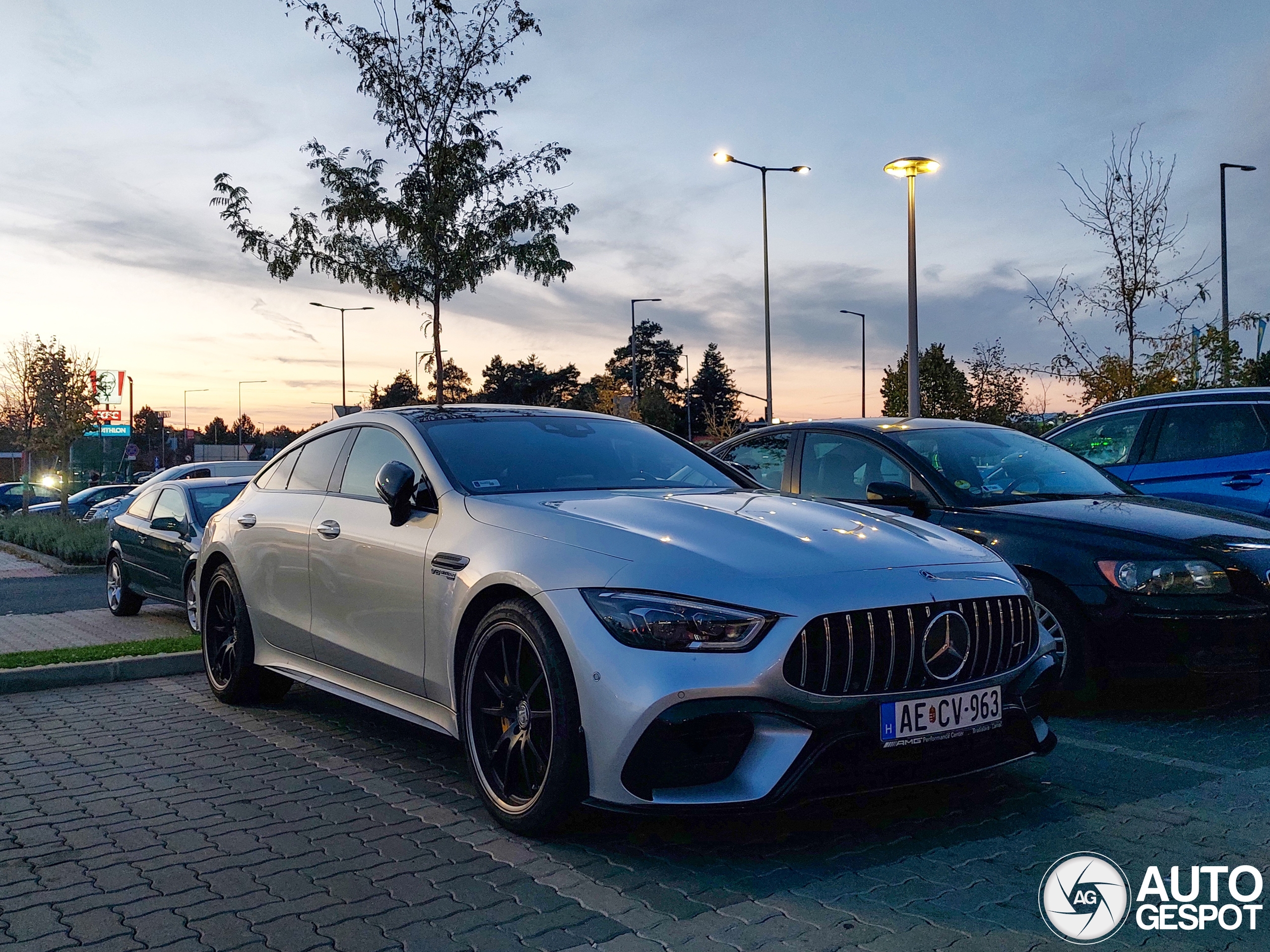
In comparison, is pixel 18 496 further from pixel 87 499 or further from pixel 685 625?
pixel 685 625

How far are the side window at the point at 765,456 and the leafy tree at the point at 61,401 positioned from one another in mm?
25610

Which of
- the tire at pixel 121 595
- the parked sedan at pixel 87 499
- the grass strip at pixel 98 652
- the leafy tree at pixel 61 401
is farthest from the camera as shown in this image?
the parked sedan at pixel 87 499

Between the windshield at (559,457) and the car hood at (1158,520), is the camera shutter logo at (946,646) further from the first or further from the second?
the car hood at (1158,520)

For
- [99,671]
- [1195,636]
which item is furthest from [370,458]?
[1195,636]

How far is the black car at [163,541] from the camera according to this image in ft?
32.9

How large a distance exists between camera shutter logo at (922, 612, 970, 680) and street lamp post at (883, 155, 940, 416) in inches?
541

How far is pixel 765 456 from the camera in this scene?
7.50 metres

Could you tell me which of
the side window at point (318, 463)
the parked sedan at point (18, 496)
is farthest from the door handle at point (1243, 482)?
the parked sedan at point (18, 496)

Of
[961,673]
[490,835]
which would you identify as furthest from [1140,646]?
[490,835]

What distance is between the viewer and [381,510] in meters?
5.05

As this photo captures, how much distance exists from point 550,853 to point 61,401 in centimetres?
2948

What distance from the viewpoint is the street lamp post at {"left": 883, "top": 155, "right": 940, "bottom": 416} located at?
55.7 ft

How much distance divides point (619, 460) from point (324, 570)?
1444mm

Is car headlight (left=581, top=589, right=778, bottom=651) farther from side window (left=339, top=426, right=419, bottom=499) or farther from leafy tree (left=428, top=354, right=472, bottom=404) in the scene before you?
leafy tree (left=428, top=354, right=472, bottom=404)
